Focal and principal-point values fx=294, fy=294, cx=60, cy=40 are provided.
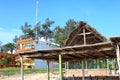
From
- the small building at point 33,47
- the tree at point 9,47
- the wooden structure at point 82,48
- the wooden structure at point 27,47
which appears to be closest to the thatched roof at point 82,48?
the wooden structure at point 82,48

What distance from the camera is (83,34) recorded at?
731 inches

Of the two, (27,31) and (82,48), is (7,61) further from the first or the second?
(82,48)

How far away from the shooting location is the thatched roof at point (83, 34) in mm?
18203

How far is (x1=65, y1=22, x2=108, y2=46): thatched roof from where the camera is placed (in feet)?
59.7

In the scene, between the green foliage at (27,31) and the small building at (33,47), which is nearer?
the small building at (33,47)

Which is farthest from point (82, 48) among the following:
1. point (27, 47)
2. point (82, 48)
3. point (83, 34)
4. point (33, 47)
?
point (27, 47)

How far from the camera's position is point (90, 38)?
19141 millimetres

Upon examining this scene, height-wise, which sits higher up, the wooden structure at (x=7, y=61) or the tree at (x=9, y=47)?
the tree at (x=9, y=47)

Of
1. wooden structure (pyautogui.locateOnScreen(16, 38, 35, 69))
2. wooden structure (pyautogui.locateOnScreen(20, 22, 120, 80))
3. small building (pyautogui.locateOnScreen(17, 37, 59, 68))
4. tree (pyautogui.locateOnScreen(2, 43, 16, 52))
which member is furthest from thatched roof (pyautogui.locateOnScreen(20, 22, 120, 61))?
tree (pyautogui.locateOnScreen(2, 43, 16, 52))

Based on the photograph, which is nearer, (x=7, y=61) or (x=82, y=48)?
(x=82, y=48)

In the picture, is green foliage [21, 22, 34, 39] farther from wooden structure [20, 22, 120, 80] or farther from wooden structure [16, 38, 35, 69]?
wooden structure [20, 22, 120, 80]

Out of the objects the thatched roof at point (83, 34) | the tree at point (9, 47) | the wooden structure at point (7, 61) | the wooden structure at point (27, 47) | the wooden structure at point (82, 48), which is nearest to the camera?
the wooden structure at point (82, 48)

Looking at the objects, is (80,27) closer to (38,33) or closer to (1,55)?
(1,55)

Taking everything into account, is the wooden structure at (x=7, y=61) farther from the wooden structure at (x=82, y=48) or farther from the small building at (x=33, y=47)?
the wooden structure at (x=82, y=48)
